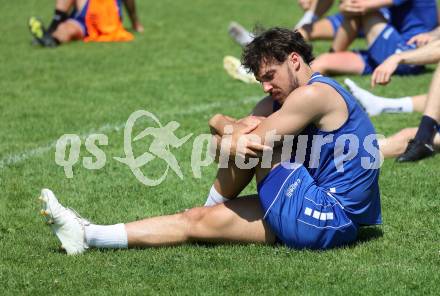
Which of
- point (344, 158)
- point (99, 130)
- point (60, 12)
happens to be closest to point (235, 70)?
point (99, 130)

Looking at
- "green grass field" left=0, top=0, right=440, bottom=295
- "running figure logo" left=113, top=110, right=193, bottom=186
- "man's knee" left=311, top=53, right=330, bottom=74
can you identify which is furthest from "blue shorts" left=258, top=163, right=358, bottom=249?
"man's knee" left=311, top=53, right=330, bottom=74

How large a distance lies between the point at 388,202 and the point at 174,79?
463 cm

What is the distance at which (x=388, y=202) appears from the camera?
6090mm

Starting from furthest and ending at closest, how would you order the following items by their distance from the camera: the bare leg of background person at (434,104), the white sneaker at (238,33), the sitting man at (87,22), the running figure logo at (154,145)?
the sitting man at (87,22) < the white sneaker at (238,33) < the bare leg of background person at (434,104) < the running figure logo at (154,145)

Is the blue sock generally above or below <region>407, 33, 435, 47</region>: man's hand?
below

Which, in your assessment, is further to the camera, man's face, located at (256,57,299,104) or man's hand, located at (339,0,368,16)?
man's hand, located at (339,0,368,16)

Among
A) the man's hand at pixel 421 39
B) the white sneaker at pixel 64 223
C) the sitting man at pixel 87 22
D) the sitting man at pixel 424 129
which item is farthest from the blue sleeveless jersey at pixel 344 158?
the sitting man at pixel 87 22

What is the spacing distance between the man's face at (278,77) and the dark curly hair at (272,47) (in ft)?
0.10

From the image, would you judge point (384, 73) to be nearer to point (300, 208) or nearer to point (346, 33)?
point (300, 208)

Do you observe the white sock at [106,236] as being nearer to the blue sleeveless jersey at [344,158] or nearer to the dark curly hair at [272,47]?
the blue sleeveless jersey at [344,158]

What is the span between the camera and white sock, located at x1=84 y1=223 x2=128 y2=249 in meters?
5.09

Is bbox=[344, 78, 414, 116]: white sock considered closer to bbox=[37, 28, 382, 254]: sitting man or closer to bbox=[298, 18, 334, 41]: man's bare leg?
bbox=[298, 18, 334, 41]: man's bare leg

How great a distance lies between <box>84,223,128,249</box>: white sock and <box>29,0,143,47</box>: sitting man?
25.7 feet

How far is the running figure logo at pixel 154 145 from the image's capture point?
6.97 m
